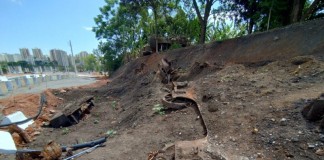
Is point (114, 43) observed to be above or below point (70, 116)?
above

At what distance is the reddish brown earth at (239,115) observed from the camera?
2871 mm

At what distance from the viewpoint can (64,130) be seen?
6.59 m

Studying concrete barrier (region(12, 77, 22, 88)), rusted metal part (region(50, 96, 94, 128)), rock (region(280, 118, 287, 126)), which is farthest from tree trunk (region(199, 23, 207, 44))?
concrete barrier (region(12, 77, 22, 88))

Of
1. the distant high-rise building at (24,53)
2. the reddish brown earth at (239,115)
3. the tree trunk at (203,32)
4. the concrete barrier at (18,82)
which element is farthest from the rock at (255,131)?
the distant high-rise building at (24,53)

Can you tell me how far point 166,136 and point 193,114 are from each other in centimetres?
96

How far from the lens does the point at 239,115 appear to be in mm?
3799

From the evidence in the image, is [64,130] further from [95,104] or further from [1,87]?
[1,87]

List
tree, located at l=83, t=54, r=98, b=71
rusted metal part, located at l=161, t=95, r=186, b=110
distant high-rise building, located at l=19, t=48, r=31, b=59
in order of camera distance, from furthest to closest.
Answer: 1. distant high-rise building, located at l=19, t=48, r=31, b=59
2. tree, located at l=83, t=54, r=98, b=71
3. rusted metal part, located at l=161, t=95, r=186, b=110

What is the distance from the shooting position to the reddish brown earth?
2871 mm

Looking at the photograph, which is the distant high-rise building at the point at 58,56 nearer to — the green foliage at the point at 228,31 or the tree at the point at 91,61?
the tree at the point at 91,61

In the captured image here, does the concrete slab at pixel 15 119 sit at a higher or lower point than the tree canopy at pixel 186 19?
lower

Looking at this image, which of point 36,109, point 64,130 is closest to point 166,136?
point 64,130

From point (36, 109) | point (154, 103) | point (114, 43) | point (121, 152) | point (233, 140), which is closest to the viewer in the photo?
point (233, 140)

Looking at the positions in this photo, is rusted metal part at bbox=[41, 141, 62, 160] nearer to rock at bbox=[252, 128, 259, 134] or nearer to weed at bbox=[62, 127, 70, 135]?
weed at bbox=[62, 127, 70, 135]
